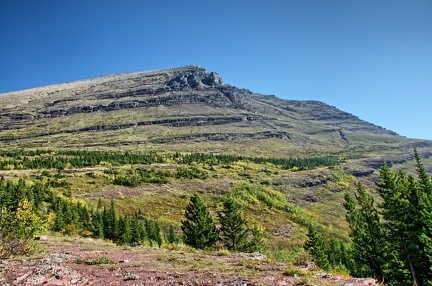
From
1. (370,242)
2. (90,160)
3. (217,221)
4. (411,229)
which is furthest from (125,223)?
(90,160)

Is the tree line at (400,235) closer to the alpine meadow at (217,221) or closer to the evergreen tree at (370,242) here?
the evergreen tree at (370,242)

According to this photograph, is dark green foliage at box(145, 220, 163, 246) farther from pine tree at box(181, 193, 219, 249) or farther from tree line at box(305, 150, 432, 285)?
tree line at box(305, 150, 432, 285)

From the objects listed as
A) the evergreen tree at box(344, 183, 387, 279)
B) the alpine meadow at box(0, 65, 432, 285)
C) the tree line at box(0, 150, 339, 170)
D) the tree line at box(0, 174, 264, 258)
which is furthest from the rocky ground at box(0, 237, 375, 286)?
the tree line at box(0, 150, 339, 170)

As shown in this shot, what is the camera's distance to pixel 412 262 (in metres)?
29.9

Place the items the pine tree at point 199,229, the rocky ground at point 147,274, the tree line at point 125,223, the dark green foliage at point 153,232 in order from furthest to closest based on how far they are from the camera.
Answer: the dark green foliage at point 153,232 → the tree line at point 125,223 → the pine tree at point 199,229 → the rocky ground at point 147,274

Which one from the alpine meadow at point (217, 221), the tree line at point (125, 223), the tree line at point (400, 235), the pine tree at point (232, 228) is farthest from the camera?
the pine tree at point (232, 228)

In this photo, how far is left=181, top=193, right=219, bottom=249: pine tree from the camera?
38.8 m

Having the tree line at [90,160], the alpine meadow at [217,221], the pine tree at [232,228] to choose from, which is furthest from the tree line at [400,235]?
the tree line at [90,160]

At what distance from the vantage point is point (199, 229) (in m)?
39.4

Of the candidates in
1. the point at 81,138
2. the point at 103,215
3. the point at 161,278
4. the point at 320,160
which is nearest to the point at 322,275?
the point at 161,278

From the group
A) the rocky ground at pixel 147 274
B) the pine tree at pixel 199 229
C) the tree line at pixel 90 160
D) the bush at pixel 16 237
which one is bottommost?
the pine tree at pixel 199 229

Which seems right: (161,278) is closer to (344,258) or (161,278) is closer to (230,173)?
(344,258)

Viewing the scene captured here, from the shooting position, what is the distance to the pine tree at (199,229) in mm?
38812

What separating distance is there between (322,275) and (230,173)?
102m
